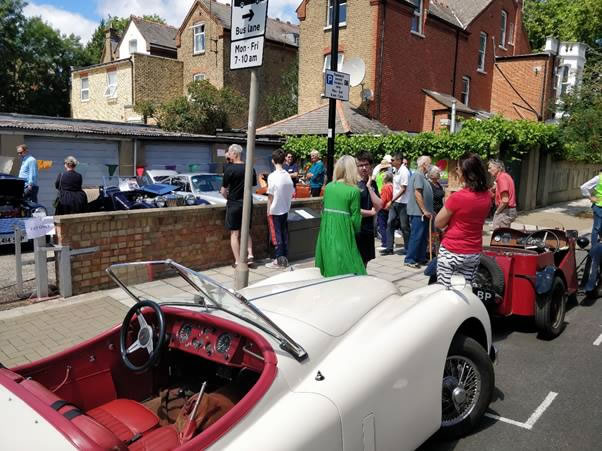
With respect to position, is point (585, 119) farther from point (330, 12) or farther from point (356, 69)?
point (330, 12)

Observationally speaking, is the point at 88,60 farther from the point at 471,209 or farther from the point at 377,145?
the point at 471,209

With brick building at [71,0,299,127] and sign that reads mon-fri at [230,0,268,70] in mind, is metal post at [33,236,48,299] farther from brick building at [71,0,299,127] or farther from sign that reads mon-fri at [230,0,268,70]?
brick building at [71,0,299,127]

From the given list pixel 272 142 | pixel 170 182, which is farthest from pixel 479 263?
pixel 272 142

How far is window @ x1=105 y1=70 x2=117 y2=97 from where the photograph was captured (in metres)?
32.1

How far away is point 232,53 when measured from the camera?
5.57m

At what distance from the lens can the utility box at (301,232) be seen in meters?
8.91

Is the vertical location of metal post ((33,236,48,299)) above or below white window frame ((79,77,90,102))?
below

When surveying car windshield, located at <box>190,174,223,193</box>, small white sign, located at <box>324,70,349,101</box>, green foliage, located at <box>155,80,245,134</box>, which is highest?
green foliage, located at <box>155,80,245,134</box>

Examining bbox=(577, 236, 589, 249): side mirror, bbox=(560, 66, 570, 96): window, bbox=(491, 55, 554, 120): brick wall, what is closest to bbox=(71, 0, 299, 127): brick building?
bbox=(491, 55, 554, 120): brick wall

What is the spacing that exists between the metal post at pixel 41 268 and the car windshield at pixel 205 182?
18.7 feet

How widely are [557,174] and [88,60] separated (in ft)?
134

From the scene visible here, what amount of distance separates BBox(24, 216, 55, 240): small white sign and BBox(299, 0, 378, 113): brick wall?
16469 millimetres

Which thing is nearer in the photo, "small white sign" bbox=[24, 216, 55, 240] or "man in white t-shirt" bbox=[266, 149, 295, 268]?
"small white sign" bbox=[24, 216, 55, 240]

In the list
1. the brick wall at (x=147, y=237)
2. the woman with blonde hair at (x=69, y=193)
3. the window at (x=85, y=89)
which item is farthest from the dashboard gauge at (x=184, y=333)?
the window at (x=85, y=89)
